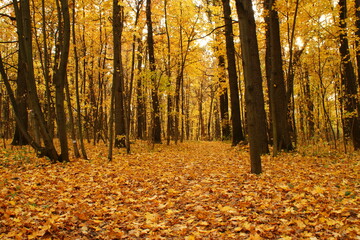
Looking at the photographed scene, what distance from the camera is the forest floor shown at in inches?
148

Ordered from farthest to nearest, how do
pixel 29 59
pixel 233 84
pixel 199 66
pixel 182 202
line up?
1. pixel 199 66
2. pixel 233 84
3. pixel 29 59
4. pixel 182 202

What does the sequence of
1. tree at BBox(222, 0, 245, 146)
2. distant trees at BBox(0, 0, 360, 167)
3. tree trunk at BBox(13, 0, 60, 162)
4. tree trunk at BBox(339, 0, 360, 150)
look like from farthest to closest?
tree at BBox(222, 0, 245, 146)
tree trunk at BBox(339, 0, 360, 150)
distant trees at BBox(0, 0, 360, 167)
tree trunk at BBox(13, 0, 60, 162)

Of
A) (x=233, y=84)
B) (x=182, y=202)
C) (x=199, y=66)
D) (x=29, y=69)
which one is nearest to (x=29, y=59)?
(x=29, y=69)

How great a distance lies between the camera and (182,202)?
16.9ft

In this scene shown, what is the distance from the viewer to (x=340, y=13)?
11945 mm

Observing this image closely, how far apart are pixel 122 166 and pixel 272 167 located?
4.70m

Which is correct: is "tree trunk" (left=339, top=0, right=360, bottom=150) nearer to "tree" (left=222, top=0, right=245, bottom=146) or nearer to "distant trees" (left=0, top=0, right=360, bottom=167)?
"distant trees" (left=0, top=0, right=360, bottom=167)

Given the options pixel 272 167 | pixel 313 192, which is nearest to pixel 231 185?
pixel 313 192

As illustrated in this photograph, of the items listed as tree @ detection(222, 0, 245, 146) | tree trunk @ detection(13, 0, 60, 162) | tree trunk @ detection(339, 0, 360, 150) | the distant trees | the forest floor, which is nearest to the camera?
the forest floor

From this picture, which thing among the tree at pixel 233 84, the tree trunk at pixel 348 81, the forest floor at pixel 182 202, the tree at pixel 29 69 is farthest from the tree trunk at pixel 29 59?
the tree trunk at pixel 348 81

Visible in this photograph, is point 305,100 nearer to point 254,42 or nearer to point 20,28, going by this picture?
point 254,42

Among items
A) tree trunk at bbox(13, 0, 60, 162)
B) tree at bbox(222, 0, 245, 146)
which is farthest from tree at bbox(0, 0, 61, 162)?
tree at bbox(222, 0, 245, 146)

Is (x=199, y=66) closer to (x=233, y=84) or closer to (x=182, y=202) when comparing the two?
(x=233, y=84)

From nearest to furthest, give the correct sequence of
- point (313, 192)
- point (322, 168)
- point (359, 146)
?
point (313, 192) → point (322, 168) → point (359, 146)
